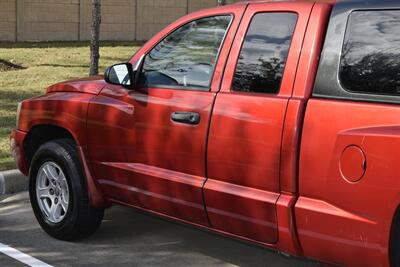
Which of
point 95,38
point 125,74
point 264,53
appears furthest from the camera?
point 95,38

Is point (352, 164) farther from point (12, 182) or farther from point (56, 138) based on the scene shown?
point (12, 182)

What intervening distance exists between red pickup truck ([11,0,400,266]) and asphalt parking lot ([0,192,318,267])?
20 centimetres

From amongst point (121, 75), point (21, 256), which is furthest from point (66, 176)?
point (121, 75)

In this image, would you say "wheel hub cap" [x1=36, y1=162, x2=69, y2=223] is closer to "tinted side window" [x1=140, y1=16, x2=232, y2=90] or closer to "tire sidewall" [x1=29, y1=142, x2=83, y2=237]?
"tire sidewall" [x1=29, y1=142, x2=83, y2=237]

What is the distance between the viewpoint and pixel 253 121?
3582 mm

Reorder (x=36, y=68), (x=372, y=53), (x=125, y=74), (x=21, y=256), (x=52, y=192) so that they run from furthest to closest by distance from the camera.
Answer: (x=36, y=68), (x=52, y=192), (x=21, y=256), (x=125, y=74), (x=372, y=53)

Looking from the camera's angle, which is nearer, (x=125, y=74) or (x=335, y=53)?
(x=335, y=53)

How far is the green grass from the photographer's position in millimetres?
8711

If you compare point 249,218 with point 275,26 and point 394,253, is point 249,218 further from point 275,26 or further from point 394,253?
point 275,26

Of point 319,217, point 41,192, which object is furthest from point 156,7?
point 319,217

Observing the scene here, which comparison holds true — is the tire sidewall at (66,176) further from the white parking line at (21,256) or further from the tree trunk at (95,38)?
the tree trunk at (95,38)

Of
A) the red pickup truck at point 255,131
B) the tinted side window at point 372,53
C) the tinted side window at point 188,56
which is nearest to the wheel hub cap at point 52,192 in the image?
the red pickup truck at point 255,131

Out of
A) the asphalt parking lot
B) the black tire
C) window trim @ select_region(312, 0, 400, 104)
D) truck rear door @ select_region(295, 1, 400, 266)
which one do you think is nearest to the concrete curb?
the asphalt parking lot

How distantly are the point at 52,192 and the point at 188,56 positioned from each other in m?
1.74
